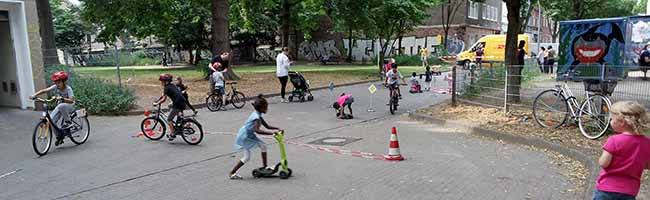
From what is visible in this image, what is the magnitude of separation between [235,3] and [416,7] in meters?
11.1

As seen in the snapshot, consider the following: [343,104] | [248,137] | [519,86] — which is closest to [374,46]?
[343,104]

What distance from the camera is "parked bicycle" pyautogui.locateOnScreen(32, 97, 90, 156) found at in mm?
7871

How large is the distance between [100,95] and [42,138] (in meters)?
4.92

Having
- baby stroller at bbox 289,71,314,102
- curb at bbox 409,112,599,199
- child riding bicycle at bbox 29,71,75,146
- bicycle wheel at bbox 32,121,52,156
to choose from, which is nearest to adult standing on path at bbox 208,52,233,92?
baby stroller at bbox 289,71,314,102

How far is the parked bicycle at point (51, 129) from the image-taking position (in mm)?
7871

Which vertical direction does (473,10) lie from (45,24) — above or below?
above

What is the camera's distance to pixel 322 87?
783 inches

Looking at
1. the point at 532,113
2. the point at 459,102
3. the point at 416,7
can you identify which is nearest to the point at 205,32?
the point at 416,7

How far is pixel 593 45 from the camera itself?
58.1 feet

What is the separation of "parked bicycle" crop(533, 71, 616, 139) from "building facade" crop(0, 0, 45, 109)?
1220cm

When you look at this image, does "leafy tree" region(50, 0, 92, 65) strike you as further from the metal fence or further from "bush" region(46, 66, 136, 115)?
the metal fence

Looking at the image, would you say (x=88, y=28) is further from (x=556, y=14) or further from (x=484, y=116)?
(x=484, y=116)

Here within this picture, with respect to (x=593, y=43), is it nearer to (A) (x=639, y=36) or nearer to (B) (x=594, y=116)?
(A) (x=639, y=36)

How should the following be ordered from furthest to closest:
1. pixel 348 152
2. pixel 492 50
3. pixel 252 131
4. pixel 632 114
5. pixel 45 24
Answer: pixel 492 50 < pixel 45 24 < pixel 348 152 < pixel 252 131 < pixel 632 114
